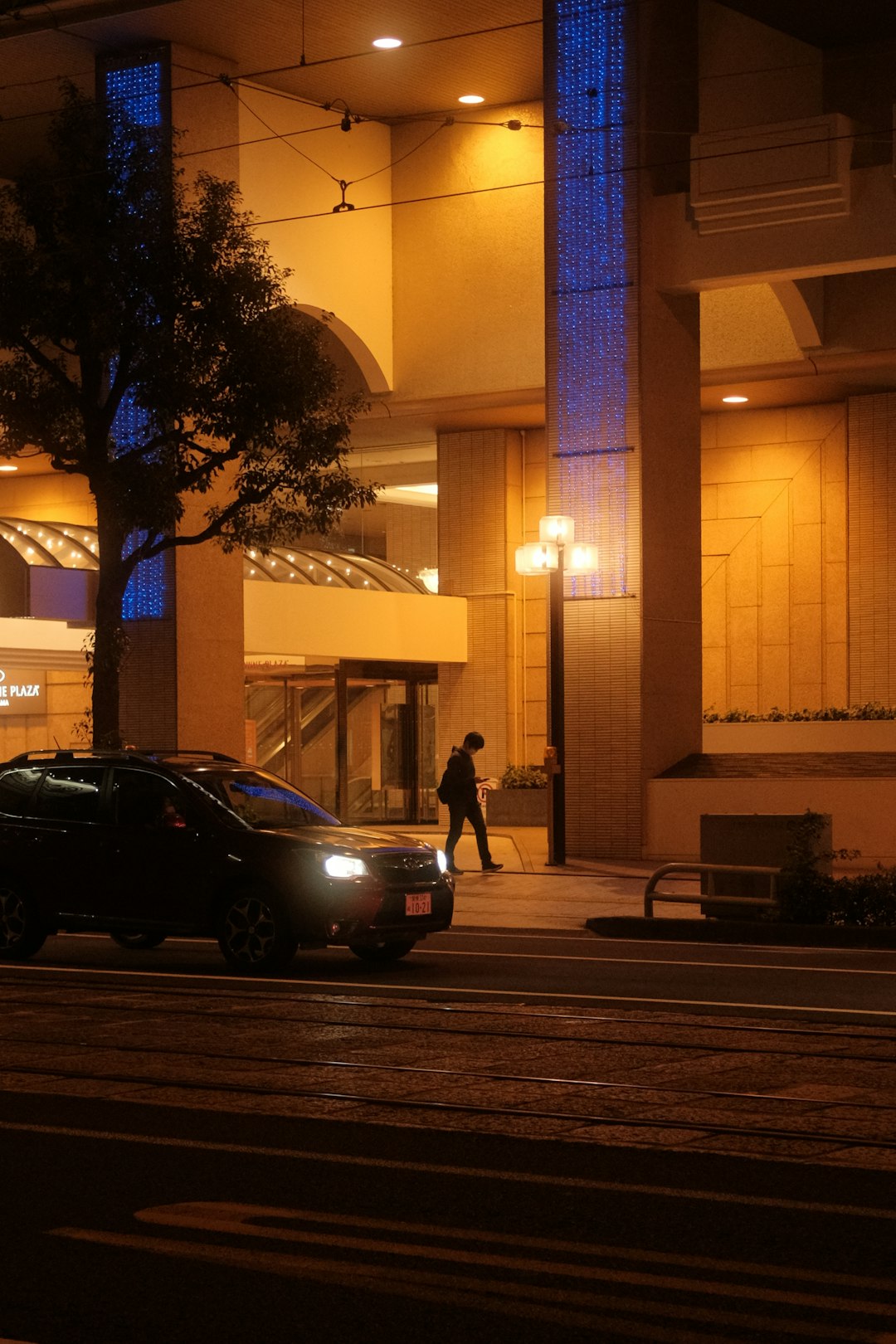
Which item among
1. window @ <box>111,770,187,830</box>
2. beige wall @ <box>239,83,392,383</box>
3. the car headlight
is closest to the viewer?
the car headlight

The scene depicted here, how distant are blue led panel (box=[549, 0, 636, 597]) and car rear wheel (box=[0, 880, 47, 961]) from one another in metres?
11.5

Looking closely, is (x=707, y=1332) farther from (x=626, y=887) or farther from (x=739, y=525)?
(x=739, y=525)

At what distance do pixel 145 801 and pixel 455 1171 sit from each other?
7.70 metres

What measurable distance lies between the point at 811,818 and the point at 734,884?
0.95 m

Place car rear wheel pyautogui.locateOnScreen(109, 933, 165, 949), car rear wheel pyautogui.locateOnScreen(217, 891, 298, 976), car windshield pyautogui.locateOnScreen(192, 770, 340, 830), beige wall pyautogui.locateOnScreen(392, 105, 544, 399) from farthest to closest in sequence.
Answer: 1. beige wall pyautogui.locateOnScreen(392, 105, 544, 399)
2. car rear wheel pyautogui.locateOnScreen(109, 933, 165, 949)
3. car windshield pyautogui.locateOnScreen(192, 770, 340, 830)
4. car rear wheel pyautogui.locateOnScreen(217, 891, 298, 976)

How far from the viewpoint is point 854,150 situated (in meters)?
27.3

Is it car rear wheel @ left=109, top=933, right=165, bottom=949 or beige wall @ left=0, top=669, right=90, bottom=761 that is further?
beige wall @ left=0, top=669, right=90, bottom=761

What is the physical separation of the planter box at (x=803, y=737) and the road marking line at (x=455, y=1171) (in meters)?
22.0

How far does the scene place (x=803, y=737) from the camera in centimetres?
2958

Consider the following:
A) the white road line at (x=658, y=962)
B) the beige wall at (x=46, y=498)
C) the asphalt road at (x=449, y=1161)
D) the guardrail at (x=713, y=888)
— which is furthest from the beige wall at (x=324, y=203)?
the asphalt road at (x=449, y=1161)

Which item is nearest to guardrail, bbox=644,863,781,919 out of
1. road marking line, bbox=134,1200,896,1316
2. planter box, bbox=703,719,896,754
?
road marking line, bbox=134,1200,896,1316

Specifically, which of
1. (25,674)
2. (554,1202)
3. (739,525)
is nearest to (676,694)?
(739,525)

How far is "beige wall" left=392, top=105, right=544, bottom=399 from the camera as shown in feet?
104

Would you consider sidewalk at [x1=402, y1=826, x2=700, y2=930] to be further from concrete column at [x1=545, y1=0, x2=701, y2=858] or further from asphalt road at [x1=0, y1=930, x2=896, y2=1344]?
asphalt road at [x1=0, y1=930, x2=896, y2=1344]
